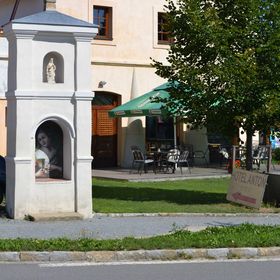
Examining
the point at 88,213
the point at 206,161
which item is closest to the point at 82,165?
the point at 88,213

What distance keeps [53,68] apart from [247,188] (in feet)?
18.3

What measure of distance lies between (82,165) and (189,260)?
4.87 meters

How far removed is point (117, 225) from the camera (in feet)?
42.5

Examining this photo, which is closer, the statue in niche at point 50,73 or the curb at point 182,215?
the statue in niche at point 50,73

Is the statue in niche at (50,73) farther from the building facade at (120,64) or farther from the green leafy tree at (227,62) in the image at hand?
the building facade at (120,64)

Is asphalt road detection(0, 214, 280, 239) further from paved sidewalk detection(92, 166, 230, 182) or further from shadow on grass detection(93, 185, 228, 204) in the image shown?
paved sidewalk detection(92, 166, 230, 182)

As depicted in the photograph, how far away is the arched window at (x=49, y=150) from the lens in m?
14.3

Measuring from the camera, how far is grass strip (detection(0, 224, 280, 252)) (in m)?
10.0

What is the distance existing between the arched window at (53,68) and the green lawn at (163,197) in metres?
3.10

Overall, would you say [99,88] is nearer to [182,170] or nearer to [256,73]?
[182,170]

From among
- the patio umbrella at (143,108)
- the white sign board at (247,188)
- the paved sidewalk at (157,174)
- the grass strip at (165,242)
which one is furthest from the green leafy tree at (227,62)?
the patio umbrella at (143,108)

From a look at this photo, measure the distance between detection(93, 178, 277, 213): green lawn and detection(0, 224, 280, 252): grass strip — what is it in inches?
152

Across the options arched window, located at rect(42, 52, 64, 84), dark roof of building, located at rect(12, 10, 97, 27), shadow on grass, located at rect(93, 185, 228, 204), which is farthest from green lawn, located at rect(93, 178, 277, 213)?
dark roof of building, located at rect(12, 10, 97, 27)

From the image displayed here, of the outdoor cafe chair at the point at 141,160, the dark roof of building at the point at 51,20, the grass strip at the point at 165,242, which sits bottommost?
the grass strip at the point at 165,242
